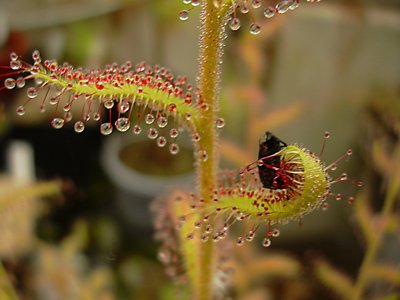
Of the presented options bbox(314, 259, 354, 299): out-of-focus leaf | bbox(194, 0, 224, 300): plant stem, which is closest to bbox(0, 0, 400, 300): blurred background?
bbox(314, 259, 354, 299): out-of-focus leaf

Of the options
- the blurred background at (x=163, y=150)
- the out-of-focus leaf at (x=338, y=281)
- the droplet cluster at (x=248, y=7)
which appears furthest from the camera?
the blurred background at (x=163, y=150)

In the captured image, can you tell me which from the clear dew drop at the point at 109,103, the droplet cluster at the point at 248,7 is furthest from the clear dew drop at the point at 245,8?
the clear dew drop at the point at 109,103

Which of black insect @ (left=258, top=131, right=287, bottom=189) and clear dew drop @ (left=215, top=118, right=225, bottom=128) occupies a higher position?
clear dew drop @ (left=215, top=118, right=225, bottom=128)

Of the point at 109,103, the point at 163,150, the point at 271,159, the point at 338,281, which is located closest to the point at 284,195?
the point at 271,159

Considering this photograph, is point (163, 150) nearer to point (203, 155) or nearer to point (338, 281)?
point (338, 281)

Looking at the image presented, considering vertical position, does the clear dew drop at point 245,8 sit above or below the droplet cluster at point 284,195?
above

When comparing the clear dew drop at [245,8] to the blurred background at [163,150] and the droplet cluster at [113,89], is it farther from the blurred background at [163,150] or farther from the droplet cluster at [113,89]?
the blurred background at [163,150]

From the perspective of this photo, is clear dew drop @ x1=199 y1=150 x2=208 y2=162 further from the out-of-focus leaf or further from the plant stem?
the out-of-focus leaf
